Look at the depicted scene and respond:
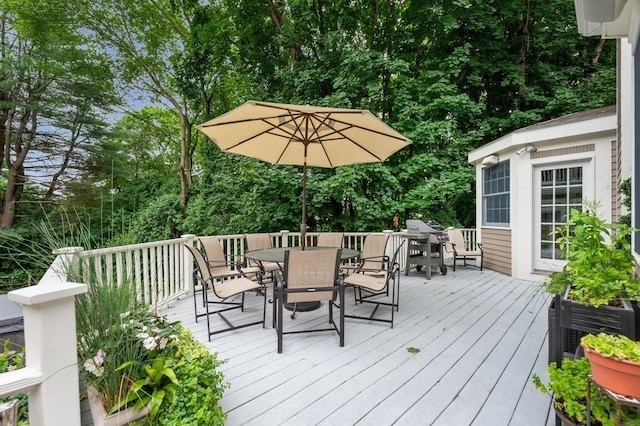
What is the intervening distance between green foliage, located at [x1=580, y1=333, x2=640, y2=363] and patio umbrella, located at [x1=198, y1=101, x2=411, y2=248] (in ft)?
7.54

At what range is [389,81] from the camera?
870cm

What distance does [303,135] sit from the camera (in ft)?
12.9

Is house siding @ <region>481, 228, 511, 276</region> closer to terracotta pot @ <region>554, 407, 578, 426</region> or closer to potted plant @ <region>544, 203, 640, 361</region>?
potted plant @ <region>544, 203, 640, 361</region>

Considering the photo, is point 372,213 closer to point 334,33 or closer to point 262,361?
point 334,33

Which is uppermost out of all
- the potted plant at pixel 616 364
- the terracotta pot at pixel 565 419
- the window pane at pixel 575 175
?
the window pane at pixel 575 175

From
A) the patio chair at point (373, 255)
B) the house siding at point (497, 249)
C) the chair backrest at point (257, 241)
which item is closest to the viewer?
the patio chair at point (373, 255)

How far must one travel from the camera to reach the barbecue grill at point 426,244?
5.82 m

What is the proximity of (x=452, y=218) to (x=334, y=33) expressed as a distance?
20.7 feet

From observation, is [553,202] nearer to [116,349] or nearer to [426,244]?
[426,244]

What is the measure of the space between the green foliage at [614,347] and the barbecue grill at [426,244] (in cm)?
450

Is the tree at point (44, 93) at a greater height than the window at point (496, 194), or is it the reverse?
the tree at point (44, 93)

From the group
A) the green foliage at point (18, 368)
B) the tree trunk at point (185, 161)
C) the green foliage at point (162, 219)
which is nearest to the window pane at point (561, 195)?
the green foliage at point (18, 368)

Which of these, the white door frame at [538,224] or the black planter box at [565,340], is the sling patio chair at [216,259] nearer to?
the black planter box at [565,340]

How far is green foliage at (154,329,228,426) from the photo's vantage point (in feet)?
5.09
